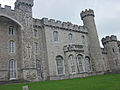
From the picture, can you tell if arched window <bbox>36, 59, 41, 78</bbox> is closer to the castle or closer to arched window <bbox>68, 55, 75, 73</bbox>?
the castle

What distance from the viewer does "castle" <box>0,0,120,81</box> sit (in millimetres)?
23047

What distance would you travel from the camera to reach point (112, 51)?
1489 inches

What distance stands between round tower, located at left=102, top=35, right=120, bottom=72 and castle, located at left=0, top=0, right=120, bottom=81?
6718mm

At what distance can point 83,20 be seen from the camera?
34.9m

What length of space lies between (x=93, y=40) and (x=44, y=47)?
36.6 ft

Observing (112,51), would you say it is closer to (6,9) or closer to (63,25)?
(63,25)

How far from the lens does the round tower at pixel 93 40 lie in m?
31.2

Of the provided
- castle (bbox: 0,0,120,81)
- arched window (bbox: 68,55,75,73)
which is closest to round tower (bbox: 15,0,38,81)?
castle (bbox: 0,0,120,81)

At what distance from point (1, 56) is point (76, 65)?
1233cm

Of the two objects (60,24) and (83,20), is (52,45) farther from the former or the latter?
(83,20)

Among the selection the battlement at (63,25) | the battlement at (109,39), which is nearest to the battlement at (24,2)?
the battlement at (63,25)

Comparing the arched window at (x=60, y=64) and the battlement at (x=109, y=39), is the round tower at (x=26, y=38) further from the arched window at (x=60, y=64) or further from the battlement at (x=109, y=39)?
the battlement at (x=109, y=39)

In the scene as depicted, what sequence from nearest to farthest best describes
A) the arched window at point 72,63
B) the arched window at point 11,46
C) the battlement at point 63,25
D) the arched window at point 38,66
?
the arched window at point 11,46
the arched window at point 38,66
the arched window at point 72,63
the battlement at point 63,25

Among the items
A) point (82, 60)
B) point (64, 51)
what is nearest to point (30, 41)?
point (64, 51)
